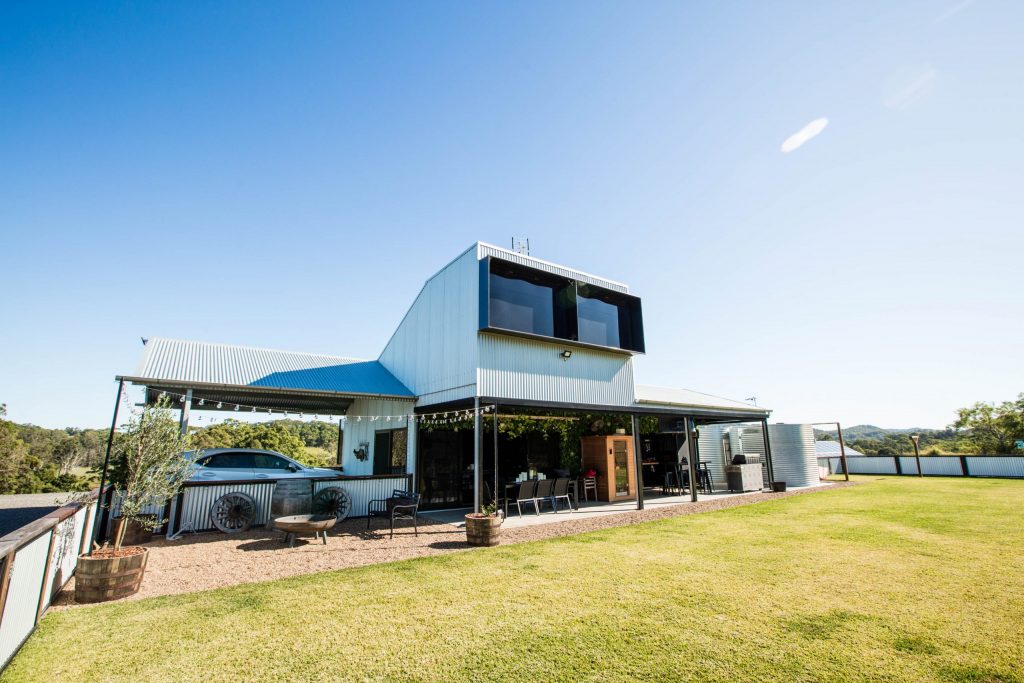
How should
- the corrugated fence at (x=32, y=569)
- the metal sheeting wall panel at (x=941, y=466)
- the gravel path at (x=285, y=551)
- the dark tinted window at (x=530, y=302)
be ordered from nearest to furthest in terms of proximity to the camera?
the corrugated fence at (x=32, y=569)
the gravel path at (x=285, y=551)
the dark tinted window at (x=530, y=302)
the metal sheeting wall panel at (x=941, y=466)

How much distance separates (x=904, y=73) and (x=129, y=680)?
11694 mm

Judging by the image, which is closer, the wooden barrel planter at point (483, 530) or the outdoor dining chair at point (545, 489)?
the wooden barrel planter at point (483, 530)

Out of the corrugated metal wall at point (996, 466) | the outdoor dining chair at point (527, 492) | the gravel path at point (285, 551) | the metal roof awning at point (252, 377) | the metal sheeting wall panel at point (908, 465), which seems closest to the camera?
the gravel path at point (285, 551)

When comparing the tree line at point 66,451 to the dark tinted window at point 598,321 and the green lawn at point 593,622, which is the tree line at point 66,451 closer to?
the green lawn at point 593,622

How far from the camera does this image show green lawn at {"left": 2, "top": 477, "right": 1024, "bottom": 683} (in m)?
3.16

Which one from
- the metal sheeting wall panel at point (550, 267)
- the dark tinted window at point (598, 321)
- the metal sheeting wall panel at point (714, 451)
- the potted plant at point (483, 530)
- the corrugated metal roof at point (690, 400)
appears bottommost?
the potted plant at point (483, 530)

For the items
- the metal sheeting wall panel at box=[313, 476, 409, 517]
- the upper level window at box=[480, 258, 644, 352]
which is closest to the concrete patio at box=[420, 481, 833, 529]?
the metal sheeting wall panel at box=[313, 476, 409, 517]

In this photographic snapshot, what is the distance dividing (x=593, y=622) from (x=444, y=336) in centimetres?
840

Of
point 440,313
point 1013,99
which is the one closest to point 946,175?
point 1013,99

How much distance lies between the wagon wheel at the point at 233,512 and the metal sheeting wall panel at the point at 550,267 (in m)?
7.39

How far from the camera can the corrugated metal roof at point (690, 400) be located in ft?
50.8

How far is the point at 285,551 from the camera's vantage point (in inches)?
278

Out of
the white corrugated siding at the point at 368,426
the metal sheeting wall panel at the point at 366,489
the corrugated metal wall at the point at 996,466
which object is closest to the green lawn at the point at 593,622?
the metal sheeting wall panel at the point at 366,489

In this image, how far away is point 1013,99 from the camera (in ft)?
19.5
